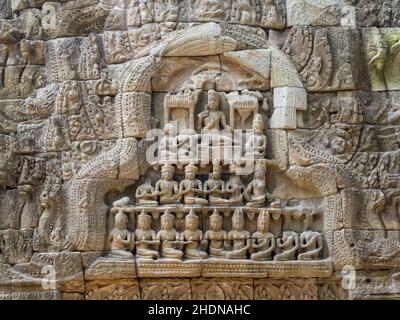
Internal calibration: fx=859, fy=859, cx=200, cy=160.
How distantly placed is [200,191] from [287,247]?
991 millimetres

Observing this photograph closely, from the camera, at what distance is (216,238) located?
8.19m

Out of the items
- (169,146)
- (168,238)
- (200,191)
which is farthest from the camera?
(169,146)

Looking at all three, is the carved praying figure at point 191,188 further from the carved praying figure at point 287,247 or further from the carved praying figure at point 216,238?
the carved praying figure at point 287,247

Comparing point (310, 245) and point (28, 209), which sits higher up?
point (28, 209)

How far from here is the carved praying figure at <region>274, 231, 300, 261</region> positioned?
26.9 feet

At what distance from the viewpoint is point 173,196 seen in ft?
27.2

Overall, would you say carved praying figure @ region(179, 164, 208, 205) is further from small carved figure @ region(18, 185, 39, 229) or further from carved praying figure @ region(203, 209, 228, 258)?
small carved figure @ region(18, 185, 39, 229)

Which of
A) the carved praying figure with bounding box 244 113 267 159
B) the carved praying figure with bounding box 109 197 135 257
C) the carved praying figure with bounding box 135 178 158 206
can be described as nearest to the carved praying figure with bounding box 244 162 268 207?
the carved praying figure with bounding box 244 113 267 159

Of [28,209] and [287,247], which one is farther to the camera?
[28,209]

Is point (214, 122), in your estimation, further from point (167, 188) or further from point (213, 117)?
point (167, 188)

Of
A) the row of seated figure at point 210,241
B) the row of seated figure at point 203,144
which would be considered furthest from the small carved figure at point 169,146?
the row of seated figure at point 210,241

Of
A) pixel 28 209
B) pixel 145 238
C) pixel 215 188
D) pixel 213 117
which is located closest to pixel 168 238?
pixel 145 238
